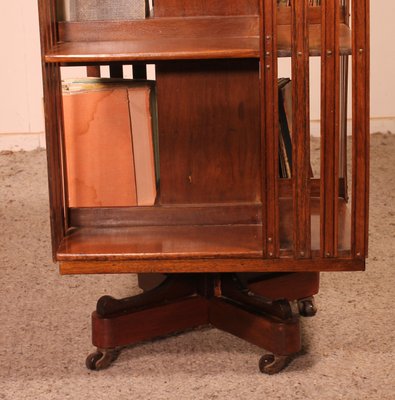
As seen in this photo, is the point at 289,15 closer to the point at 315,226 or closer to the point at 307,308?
the point at 315,226

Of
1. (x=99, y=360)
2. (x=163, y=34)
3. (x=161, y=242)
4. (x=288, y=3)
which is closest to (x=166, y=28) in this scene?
(x=163, y=34)

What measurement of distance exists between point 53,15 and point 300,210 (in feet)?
2.12

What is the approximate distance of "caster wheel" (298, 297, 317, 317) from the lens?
2.21m

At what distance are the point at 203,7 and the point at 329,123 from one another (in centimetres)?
38

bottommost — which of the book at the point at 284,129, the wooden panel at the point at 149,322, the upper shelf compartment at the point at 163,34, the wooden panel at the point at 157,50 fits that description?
the wooden panel at the point at 149,322

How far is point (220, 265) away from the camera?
70.6 inches

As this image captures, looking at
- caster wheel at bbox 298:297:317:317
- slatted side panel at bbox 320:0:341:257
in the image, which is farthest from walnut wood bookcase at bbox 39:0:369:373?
caster wheel at bbox 298:297:317:317

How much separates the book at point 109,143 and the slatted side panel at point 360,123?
48cm

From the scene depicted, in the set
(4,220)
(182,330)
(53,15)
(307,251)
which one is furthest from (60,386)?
(4,220)

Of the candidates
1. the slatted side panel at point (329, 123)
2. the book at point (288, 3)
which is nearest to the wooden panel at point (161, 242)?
the slatted side panel at point (329, 123)

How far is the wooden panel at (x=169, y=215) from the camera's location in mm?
1935

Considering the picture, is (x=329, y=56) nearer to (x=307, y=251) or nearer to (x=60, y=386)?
(x=307, y=251)

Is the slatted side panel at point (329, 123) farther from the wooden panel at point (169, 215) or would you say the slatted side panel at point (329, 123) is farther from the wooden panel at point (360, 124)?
the wooden panel at point (169, 215)

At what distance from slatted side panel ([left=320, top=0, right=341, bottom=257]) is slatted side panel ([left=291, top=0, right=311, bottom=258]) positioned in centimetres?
3
